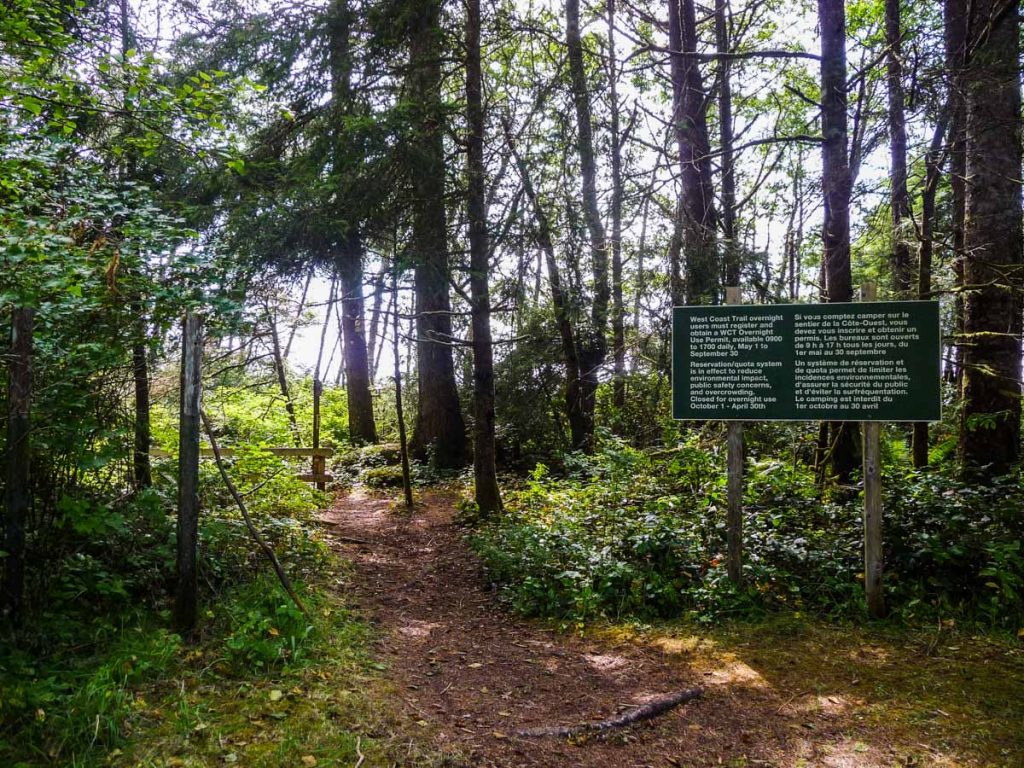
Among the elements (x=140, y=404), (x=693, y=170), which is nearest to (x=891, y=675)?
(x=140, y=404)

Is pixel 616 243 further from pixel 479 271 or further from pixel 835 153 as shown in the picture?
pixel 835 153

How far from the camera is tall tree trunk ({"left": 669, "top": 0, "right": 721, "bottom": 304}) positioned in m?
8.66

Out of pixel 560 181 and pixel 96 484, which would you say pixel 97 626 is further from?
pixel 560 181

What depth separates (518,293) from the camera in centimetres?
1107

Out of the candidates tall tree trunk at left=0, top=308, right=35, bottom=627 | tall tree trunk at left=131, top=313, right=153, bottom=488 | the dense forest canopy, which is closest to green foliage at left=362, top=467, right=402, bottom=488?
the dense forest canopy

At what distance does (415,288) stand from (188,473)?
19.1 feet

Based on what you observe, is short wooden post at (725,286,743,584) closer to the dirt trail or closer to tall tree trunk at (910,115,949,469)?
the dirt trail

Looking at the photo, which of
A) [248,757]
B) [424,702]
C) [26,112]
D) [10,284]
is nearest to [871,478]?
[424,702]

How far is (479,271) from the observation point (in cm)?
1016

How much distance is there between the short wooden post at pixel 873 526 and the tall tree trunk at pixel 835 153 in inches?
99.2

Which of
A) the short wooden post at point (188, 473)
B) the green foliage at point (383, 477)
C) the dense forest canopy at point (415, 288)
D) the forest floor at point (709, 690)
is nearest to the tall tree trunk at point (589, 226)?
the dense forest canopy at point (415, 288)

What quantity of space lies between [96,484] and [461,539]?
5.44m

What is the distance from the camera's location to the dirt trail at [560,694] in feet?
12.8

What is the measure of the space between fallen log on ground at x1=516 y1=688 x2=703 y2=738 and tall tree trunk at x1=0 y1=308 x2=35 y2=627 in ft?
12.6
